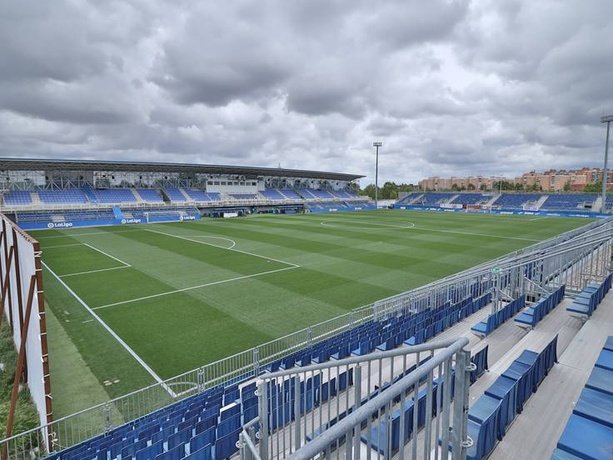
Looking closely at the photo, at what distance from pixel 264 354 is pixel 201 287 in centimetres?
880

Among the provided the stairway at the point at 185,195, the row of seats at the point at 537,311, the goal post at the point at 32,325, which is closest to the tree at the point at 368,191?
the stairway at the point at 185,195

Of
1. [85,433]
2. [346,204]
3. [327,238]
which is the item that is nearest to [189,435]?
[85,433]

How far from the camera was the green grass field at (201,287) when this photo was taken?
1163cm

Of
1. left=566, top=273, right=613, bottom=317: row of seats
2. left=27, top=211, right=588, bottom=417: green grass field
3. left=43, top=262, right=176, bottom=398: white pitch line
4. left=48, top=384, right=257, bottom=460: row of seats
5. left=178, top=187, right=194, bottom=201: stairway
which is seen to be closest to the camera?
left=48, top=384, right=257, bottom=460: row of seats

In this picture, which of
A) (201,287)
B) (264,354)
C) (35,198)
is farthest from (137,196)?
(264,354)

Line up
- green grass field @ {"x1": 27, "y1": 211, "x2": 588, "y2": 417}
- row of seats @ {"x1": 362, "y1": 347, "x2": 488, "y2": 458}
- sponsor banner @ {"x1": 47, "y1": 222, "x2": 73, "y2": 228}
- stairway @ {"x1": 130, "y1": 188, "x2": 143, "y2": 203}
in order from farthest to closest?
stairway @ {"x1": 130, "y1": 188, "x2": 143, "y2": 203} < sponsor banner @ {"x1": 47, "y1": 222, "x2": 73, "y2": 228} < green grass field @ {"x1": 27, "y1": 211, "x2": 588, "y2": 417} < row of seats @ {"x1": 362, "y1": 347, "x2": 488, "y2": 458}

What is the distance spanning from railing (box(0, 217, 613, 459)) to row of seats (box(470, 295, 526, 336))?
923 millimetres

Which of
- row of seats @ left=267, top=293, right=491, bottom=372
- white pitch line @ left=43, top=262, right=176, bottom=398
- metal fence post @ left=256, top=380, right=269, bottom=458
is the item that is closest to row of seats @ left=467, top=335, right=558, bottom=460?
metal fence post @ left=256, top=380, right=269, bottom=458

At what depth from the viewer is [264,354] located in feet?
38.1

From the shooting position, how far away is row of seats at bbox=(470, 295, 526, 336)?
29.0ft

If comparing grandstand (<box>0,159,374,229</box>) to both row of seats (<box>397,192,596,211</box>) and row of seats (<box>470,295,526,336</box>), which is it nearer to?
row of seats (<box>397,192,596,211</box>)

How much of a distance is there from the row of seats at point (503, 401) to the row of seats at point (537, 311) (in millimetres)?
2509

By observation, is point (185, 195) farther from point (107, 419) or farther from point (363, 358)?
point (363, 358)

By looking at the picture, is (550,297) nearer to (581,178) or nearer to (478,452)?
(478,452)
